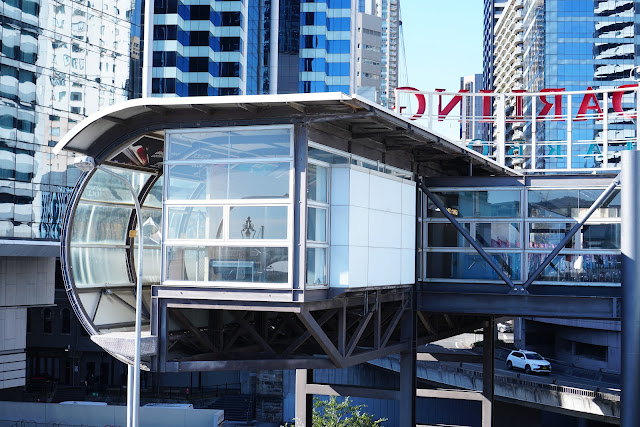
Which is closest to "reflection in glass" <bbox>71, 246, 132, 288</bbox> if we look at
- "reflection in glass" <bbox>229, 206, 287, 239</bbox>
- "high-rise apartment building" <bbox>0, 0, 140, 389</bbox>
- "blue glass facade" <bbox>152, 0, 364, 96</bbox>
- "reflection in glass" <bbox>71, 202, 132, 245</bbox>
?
"reflection in glass" <bbox>71, 202, 132, 245</bbox>

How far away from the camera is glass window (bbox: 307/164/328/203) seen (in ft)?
56.9

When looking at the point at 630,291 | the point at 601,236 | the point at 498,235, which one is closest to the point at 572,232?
the point at 601,236

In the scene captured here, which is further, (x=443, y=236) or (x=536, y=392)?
(x=536, y=392)

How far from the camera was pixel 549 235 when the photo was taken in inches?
915

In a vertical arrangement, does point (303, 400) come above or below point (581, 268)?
below

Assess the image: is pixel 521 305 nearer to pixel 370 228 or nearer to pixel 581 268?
pixel 581 268

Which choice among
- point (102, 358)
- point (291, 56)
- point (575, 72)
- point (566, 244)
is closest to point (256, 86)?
point (291, 56)

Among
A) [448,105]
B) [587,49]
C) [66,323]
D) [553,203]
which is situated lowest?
[66,323]

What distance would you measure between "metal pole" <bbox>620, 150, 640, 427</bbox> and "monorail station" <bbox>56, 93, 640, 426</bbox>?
0.43 feet

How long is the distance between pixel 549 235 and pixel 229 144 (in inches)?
408

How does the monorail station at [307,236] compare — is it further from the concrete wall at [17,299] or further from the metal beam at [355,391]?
the concrete wall at [17,299]

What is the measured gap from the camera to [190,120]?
17.9m

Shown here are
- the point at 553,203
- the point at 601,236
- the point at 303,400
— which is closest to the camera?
the point at 601,236

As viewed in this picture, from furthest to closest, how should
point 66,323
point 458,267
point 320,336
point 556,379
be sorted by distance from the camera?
point 66,323
point 556,379
point 458,267
point 320,336
